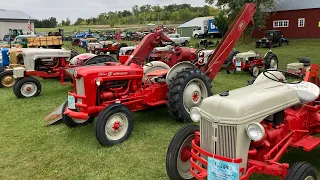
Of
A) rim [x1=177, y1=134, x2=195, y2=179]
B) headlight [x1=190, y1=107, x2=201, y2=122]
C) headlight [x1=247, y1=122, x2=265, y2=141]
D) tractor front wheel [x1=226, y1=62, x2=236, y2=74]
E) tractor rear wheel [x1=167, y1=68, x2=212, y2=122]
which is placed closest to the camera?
headlight [x1=247, y1=122, x2=265, y2=141]

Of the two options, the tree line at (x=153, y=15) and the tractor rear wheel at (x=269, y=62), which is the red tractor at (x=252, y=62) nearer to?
the tractor rear wheel at (x=269, y=62)

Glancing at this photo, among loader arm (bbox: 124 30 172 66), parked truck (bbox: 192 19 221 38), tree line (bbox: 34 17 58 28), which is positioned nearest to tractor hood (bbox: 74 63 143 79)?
loader arm (bbox: 124 30 172 66)

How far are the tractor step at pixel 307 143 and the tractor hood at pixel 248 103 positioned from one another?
46 cm

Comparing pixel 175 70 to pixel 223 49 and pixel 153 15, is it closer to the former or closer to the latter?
pixel 223 49

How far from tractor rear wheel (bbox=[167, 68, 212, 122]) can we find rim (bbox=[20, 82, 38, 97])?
5.01 metres

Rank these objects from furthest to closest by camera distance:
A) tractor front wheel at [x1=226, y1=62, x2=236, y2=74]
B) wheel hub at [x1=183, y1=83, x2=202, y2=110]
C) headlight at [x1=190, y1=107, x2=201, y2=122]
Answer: tractor front wheel at [x1=226, y1=62, x2=236, y2=74]
wheel hub at [x1=183, y1=83, x2=202, y2=110]
headlight at [x1=190, y1=107, x2=201, y2=122]

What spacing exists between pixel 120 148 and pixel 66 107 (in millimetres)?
1490

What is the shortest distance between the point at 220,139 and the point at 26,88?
7.25m

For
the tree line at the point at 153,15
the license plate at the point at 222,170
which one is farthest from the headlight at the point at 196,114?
the tree line at the point at 153,15

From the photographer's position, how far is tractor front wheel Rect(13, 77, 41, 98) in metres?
8.41

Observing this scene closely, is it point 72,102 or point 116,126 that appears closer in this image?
point 116,126

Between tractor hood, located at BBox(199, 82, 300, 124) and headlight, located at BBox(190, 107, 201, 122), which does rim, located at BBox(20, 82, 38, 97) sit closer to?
headlight, located at BBox(190, 107, 201, 122)

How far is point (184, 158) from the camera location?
3.39 meters

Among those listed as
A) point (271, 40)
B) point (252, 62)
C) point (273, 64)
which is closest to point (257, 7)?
point (271, 40)
